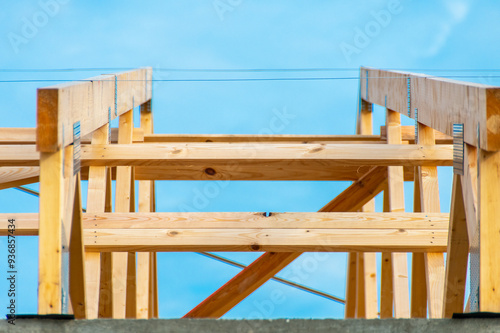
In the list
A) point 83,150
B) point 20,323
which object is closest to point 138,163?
point 83,150

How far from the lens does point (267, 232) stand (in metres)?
4.69

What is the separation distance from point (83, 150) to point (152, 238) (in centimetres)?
102

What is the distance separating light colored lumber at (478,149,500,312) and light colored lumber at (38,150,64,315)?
178cm

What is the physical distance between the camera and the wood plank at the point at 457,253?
3.33m

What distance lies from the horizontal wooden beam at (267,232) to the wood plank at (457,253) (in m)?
1.30

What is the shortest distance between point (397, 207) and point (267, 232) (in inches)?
62.9

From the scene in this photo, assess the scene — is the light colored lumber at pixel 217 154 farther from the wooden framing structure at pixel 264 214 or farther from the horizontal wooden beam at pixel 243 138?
the horizontal wooden beam at pixel 243 138

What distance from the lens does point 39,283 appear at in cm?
297

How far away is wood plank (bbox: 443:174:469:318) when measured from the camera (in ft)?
10.9

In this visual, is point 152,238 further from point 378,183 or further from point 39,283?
point 378,183

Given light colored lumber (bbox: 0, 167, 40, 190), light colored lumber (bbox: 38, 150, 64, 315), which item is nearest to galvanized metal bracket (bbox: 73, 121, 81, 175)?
light colored lumber (bbox: 38, 150, 64, 315)

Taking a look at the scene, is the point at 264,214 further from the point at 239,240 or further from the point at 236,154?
the point at 236,154

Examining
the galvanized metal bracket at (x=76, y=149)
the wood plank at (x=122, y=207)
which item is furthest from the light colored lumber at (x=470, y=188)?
the wood plank at (x=122, y=207)

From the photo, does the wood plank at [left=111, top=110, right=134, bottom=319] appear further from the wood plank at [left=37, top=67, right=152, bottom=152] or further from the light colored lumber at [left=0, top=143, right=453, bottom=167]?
the light colored lumber at [left=0, top=143, right=453, bottom=167]
